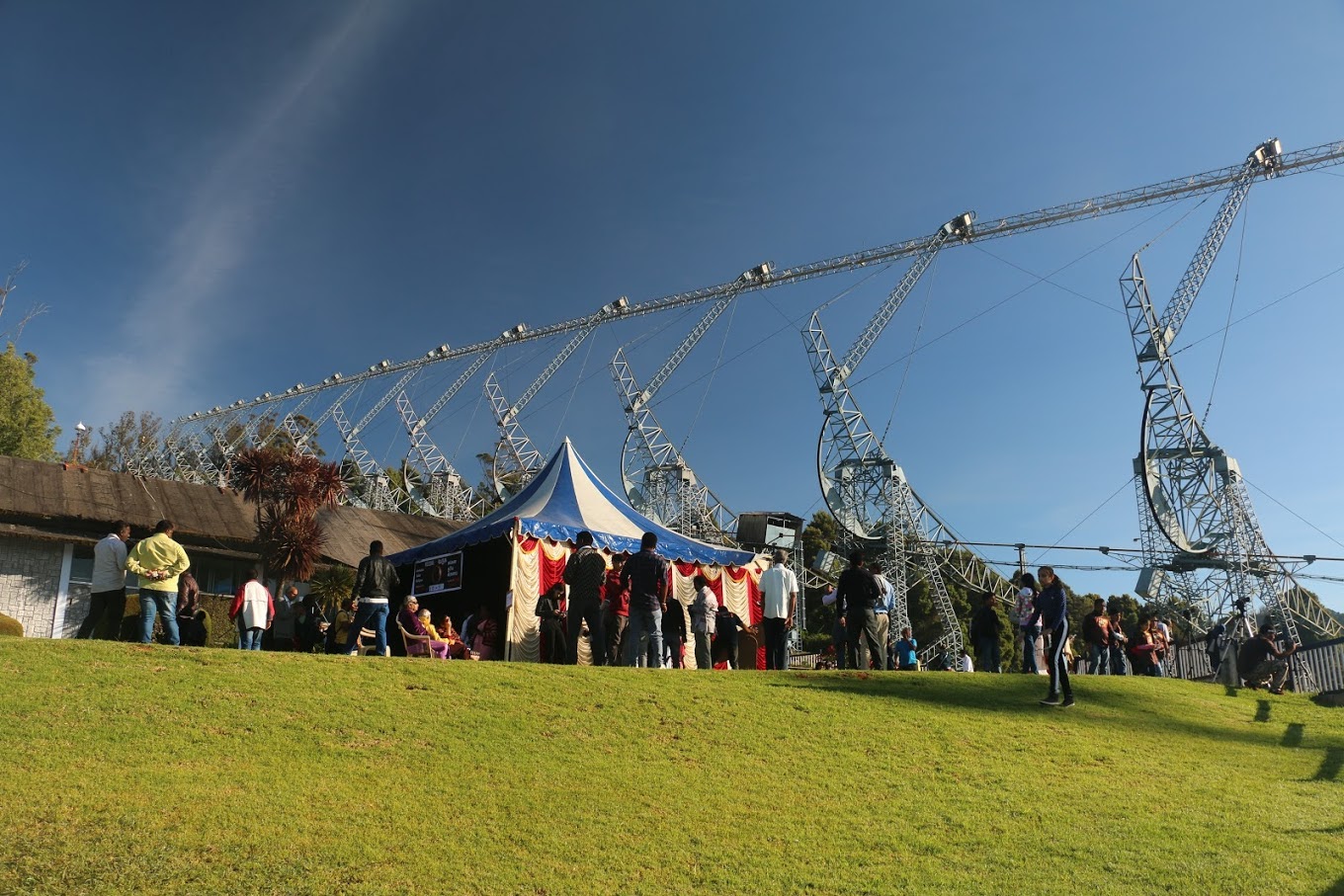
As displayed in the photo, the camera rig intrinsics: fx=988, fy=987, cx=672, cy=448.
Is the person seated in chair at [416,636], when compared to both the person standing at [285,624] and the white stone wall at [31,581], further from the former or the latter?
the white stone wall at [31,581]

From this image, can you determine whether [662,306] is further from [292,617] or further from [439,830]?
[439,830]

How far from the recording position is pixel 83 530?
2584cm

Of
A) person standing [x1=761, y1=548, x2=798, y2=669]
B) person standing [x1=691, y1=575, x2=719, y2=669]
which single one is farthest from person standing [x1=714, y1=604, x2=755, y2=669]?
person standing [x1=761, y1=548, x2=798, y2=669]

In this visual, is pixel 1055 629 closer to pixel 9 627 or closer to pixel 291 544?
pixel 9 627

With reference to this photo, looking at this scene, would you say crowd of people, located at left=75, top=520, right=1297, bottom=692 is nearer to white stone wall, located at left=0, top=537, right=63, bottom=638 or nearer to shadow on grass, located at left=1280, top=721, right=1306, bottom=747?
shadow on grass, located at left=1280, top=721, right=1306, bottom=747

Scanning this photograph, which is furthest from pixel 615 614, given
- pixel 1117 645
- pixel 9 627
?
pixel 1117 645

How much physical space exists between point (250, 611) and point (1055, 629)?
11.7 meters

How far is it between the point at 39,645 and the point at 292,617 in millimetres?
5692

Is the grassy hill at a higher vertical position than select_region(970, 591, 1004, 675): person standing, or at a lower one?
lower

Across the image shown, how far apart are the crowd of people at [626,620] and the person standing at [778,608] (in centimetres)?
2

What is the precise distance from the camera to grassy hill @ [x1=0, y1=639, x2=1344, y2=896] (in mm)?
6348

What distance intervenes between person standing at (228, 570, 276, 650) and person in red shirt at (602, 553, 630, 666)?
5359 millimetres

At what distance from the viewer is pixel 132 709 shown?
8.95 metres

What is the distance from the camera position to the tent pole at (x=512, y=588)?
18438mm
